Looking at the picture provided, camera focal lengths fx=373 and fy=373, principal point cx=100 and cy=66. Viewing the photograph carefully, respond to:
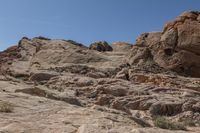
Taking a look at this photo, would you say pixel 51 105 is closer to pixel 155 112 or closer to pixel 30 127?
pixel 30 127

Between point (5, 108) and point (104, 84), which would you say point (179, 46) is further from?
point (5, 108)

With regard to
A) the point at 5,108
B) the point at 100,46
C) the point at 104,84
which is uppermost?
the point at 100,46

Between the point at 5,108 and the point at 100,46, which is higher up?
the point at 100,46

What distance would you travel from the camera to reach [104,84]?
981 inches

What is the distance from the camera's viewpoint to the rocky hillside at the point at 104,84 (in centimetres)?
947

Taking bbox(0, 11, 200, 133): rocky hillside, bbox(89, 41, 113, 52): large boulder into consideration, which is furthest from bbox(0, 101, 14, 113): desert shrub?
bbox(89, 41, 113, 52): large boulder

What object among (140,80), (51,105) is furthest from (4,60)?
(51,105)

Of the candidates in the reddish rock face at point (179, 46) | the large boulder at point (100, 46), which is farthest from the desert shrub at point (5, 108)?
the large boulder at point (100, 46)

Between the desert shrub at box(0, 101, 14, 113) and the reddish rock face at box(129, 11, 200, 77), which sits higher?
the reddish rock face at box(129, 11, 200, 77)

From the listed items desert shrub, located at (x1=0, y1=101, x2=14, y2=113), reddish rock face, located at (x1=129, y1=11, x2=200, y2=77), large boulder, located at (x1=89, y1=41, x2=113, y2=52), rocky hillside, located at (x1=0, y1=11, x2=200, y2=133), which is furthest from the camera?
large boulder, located at (x1=89, y1=41, x2=113, y2=52)

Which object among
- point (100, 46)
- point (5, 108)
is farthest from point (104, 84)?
point (100, 46)

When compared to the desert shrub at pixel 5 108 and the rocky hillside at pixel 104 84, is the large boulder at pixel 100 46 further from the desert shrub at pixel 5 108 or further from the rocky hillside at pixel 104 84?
the desert shrub at pixel 5 108

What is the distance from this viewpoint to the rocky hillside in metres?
9.47

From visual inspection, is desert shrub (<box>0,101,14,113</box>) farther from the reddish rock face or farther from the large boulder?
the large boulder
